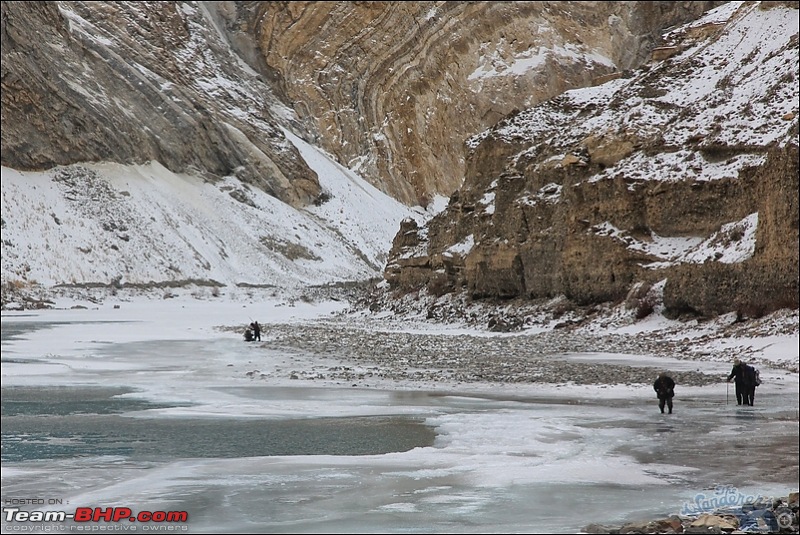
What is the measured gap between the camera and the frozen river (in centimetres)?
752

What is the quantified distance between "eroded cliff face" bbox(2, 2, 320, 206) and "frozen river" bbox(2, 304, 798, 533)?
5979 centimetres

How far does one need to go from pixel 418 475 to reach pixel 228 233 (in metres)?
73.5

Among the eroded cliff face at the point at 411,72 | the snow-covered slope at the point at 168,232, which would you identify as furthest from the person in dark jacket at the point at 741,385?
the eroded cliff face at the point at 411,72

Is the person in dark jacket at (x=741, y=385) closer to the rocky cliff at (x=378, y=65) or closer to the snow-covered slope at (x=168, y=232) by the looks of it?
the snow-covered slope at (x=168, y=232)

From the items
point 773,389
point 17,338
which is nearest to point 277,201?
point 17,338

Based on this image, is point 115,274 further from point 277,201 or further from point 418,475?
point 418,475

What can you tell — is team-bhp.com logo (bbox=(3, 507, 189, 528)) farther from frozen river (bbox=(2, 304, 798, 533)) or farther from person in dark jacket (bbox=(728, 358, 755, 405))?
person in dark jacket (bbox=(728, 358, 755, 405))

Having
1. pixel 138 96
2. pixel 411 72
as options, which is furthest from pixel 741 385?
pixel 411 72

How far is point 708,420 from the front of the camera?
12258 millimetres

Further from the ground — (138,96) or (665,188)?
(138,96)

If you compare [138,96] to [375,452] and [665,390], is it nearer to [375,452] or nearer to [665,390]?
[665,390]

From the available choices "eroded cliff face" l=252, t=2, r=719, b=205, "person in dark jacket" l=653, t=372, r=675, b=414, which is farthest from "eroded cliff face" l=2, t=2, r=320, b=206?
"person in dark jacket" l=653, t=372, r=675, b=414

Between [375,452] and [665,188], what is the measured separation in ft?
69.9

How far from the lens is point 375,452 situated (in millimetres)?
10625
